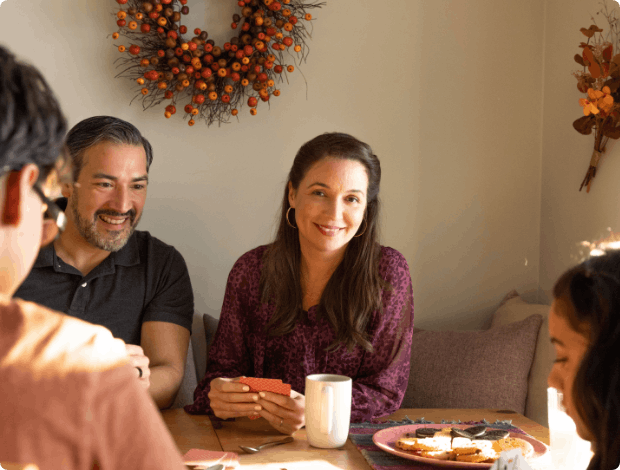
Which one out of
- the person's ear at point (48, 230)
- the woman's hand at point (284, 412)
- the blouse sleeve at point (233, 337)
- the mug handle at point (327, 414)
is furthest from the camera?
the blouse sleeve at point (233, 337)

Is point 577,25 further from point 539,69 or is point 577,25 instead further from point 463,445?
point 463,445

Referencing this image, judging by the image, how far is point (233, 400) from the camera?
51.6 inches

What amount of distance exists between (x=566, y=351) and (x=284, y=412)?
698mm

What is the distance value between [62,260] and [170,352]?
418 mm

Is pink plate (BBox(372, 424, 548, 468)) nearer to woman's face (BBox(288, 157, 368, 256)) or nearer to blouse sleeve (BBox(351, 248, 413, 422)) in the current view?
blouse sleeve (BBox(351, 248, 413, 422))

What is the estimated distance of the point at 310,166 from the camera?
176 cm

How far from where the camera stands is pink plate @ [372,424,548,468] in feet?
3.43

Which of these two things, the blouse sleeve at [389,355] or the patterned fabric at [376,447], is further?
the blouse sleeve at [389,355]

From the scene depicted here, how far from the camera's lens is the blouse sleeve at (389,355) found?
148cm

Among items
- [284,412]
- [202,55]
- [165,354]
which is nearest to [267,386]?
[284,412]

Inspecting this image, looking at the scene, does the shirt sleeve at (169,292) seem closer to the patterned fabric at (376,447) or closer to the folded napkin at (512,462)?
the patterned fabric at (376,447)

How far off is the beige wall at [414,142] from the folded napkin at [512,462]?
1.59m

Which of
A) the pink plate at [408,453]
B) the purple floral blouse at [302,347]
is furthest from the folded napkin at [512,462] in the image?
the purple floral blouse at [302,347]

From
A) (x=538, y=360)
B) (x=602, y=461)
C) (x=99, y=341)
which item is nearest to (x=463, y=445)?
(x=602, y=461)
